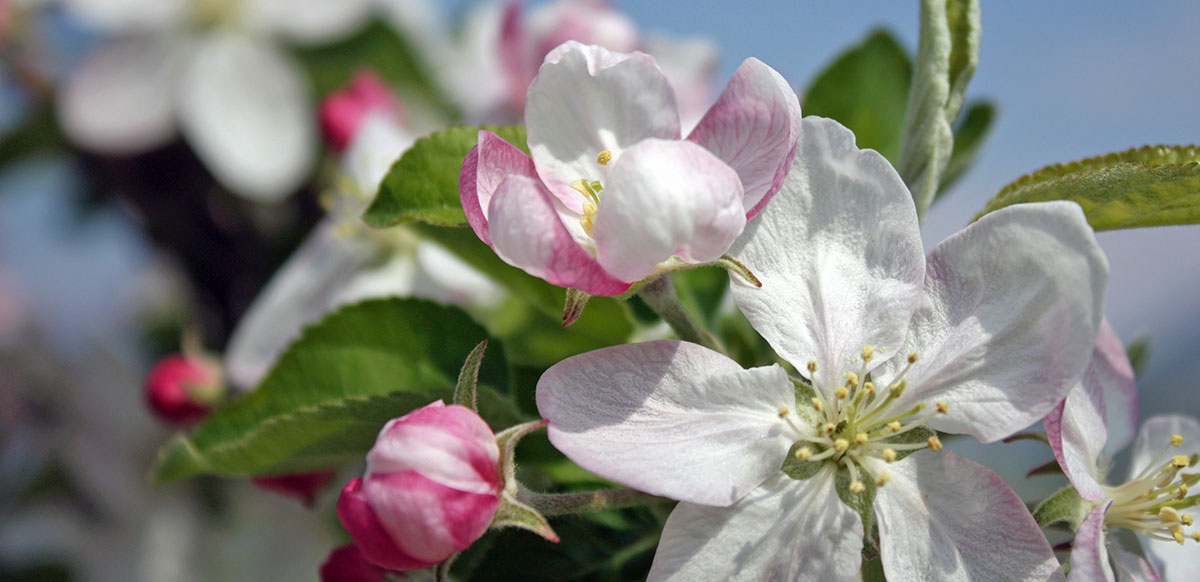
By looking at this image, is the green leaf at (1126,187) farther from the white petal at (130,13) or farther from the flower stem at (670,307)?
the white petal at (130,13)

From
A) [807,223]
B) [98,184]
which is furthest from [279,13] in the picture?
[807,223]

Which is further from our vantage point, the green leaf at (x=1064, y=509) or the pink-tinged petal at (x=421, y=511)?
the green leaf at (x=1064, y=509)

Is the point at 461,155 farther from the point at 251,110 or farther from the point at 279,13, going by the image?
the point at 279,13

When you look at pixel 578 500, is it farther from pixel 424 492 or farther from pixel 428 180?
pixel 428 180

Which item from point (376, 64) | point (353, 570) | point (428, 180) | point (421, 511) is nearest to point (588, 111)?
point (428, 180)

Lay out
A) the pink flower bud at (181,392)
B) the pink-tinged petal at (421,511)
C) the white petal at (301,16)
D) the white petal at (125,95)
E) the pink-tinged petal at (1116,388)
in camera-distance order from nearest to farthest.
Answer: the pink-tinged petal at (421,511), the pink-tinged petal at (1116,388), the pink flower bud at (181,392), the white petal at (125,95), the white petal at (301,16)

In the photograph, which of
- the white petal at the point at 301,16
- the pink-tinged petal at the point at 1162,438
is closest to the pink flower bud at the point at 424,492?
the pink-tinged petal at the point at 1162,438

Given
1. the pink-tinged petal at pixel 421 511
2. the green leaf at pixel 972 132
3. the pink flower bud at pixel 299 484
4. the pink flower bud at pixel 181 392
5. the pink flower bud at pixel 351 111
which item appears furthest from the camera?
the pink flower bud at pixel 351 111
